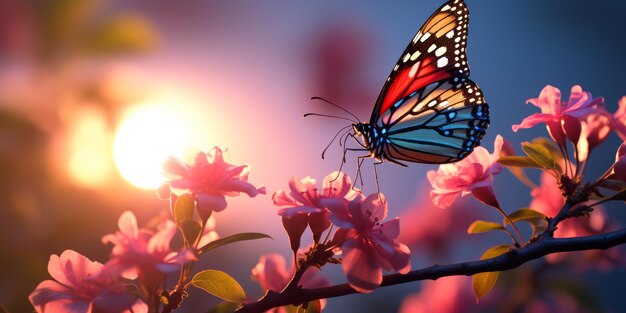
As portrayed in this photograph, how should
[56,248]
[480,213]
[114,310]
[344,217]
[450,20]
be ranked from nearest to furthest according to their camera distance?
[114,310]
[344,217]
[450,20]
[56,248]
[480,213]

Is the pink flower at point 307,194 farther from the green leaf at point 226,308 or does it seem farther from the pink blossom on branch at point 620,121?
the pink blossom on branch at point 620,121

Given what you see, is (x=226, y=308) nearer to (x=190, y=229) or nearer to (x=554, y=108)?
(x=190, y=229)

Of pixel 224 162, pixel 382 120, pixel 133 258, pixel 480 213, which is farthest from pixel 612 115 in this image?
pixel 480 213

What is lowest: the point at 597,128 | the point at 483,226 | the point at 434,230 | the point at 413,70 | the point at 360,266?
the point at 434,230

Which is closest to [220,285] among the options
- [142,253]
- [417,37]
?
[142,253]

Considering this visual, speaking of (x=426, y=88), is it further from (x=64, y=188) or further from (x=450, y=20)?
(x=64, y=188)

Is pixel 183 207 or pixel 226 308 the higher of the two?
pixel 183 207
